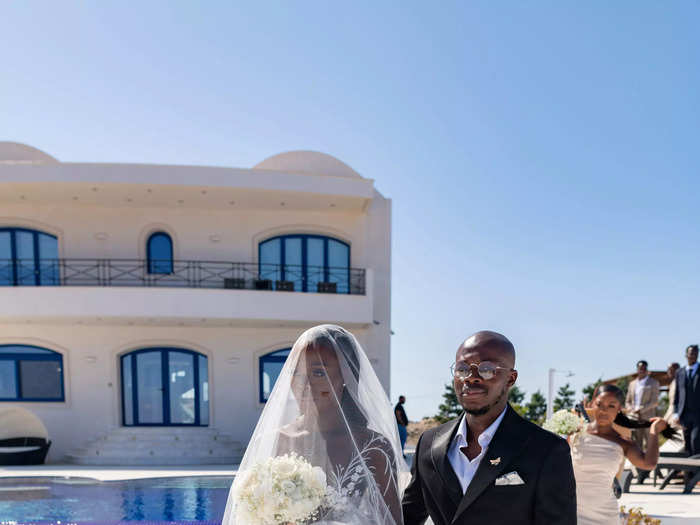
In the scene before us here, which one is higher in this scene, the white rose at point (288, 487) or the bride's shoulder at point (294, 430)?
the bride's shoulder at point (294, 430)

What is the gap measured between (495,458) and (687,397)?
328 inches

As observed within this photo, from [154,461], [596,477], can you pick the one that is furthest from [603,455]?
[154,461]

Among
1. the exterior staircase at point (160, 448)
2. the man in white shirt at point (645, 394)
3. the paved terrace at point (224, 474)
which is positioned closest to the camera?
the paved terrace at point (224, 474)

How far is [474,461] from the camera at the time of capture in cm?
167

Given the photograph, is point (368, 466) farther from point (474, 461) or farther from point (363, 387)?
point (474, 461)

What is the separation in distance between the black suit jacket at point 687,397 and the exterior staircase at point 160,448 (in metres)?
9.12

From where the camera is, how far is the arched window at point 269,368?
41.5 ft

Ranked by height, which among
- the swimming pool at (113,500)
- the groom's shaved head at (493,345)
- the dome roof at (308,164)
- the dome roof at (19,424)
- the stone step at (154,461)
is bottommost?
the stone step at (154,461)

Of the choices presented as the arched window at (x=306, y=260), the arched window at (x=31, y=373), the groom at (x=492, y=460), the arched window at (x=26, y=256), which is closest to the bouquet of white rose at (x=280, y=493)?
the groom at (x=492, y=460)

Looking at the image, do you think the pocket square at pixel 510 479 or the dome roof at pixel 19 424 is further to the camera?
A: the dome roof at pixel 19 424

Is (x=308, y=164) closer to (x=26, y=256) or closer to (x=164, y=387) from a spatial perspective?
(x=164, y=387)

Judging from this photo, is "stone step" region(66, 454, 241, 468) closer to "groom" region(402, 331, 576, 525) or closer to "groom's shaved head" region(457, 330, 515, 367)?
"groom" region(402, 331, 576, 525)

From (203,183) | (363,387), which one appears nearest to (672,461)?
(363,387)

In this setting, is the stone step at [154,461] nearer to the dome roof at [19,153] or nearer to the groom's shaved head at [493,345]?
the dome roof at [19,153]
